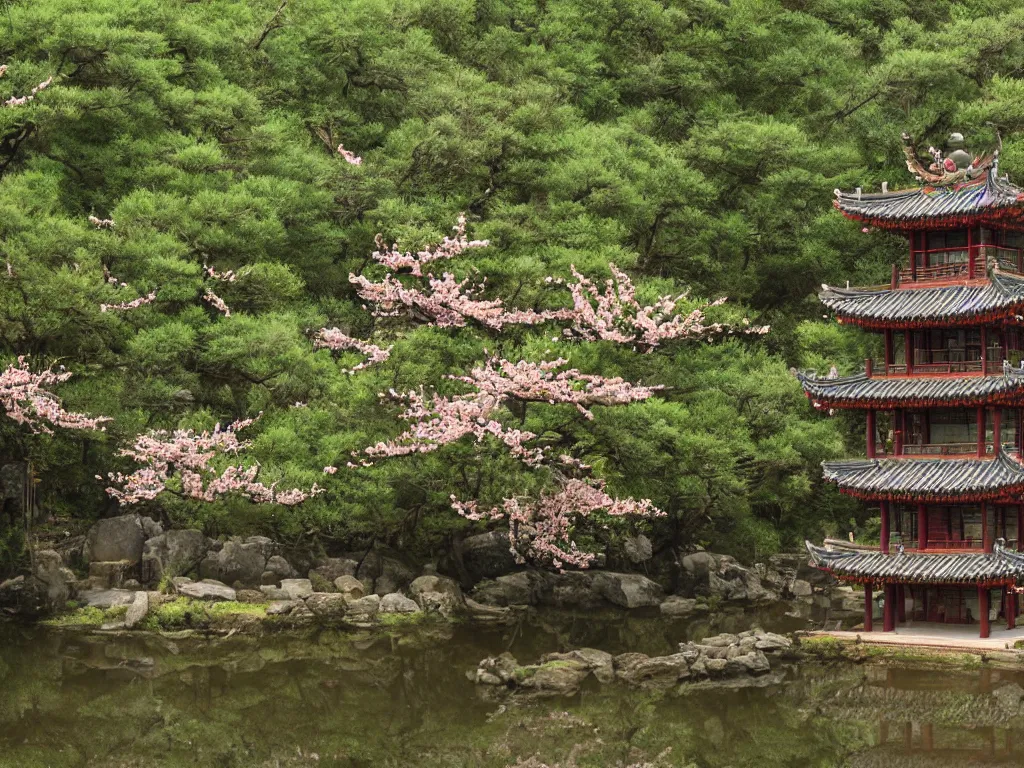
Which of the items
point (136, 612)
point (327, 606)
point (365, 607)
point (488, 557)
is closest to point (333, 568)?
point (365, 607)

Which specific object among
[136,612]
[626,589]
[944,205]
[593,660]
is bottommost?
[626,589]

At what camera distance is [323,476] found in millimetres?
42469

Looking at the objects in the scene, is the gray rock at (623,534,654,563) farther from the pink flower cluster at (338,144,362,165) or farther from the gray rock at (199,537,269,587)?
the pink flower cluster at (338,144,362,165)

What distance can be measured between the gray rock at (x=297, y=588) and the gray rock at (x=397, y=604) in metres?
2.07

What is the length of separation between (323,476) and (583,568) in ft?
28.9

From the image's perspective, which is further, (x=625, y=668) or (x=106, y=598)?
(x=106, y=598)

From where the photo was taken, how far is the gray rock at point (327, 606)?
40.6 metres

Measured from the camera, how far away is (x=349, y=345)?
45.8 meters

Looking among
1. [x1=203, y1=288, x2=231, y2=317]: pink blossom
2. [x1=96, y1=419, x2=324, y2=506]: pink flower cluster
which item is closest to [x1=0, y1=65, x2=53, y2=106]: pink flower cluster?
[x1=203, y1=288, x2=231, y2=317]: pink blossom

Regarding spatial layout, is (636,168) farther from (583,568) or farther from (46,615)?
(46,615)

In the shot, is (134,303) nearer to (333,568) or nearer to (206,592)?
(206,592)

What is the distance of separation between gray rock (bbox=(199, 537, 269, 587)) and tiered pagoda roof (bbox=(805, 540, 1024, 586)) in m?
15.9

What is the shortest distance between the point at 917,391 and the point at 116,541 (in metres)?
22.5

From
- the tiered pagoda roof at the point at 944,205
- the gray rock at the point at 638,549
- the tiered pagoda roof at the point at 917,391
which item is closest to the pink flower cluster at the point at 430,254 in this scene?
the gray rock at the point at 638,549
